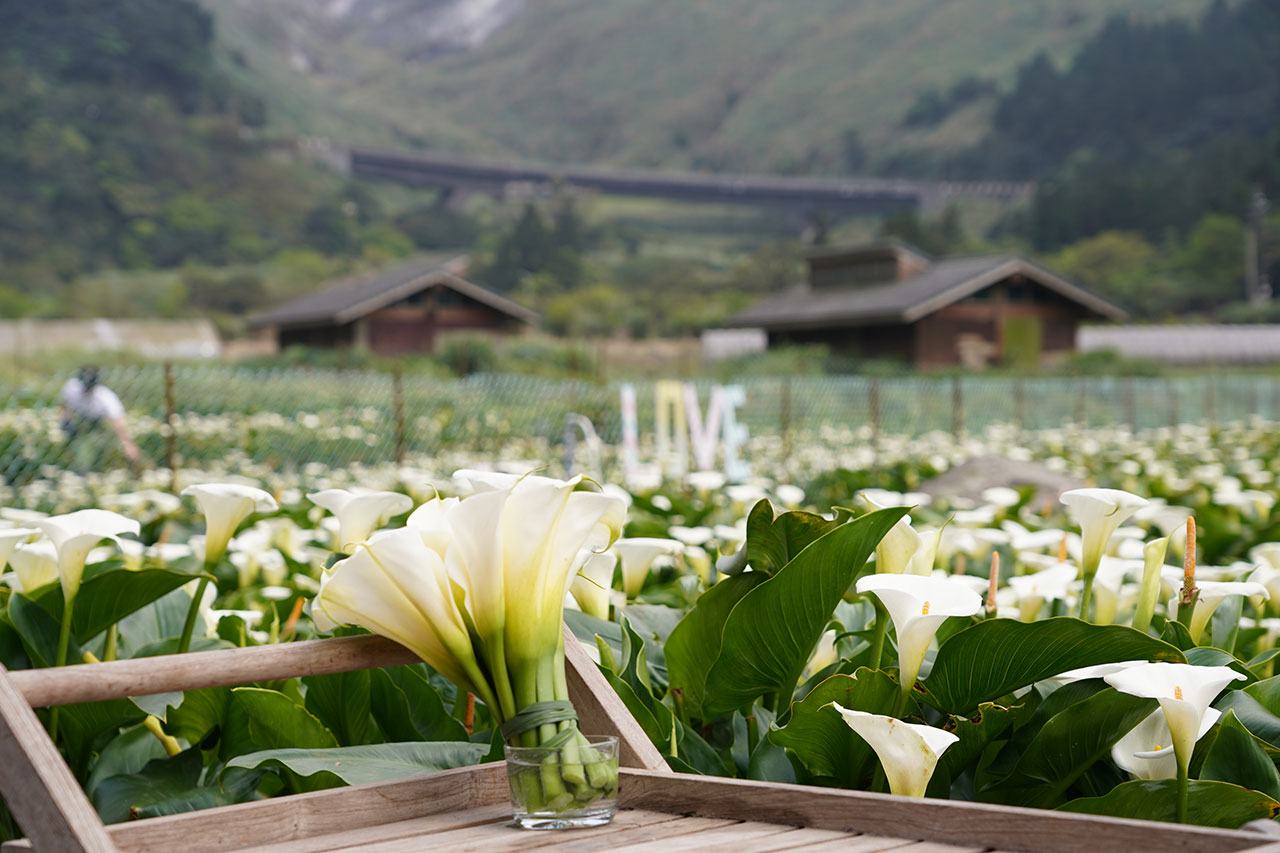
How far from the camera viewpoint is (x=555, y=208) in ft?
276

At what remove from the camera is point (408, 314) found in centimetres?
3045

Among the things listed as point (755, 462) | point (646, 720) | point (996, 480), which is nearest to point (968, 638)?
point (646, 720)

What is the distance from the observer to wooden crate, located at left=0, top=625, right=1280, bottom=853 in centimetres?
86

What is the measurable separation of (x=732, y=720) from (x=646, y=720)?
0.68 ft

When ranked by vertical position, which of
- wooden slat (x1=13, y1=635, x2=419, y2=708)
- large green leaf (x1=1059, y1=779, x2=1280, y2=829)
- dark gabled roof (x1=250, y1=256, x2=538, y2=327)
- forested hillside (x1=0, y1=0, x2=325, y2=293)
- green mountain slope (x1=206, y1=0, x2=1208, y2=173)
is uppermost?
green mountain slope (x1=206, y1=0, x2=1208, y2=173)

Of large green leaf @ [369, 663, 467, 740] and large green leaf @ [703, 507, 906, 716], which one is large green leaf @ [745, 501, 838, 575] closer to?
large green leaf @ [703, 507, 906, 716]

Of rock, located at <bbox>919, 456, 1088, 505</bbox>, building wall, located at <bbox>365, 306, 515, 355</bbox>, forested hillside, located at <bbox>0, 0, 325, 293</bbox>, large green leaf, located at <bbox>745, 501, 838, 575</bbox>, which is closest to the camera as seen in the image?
large green leaf, located at <bbox>745, 501, 838, 575</bbox>

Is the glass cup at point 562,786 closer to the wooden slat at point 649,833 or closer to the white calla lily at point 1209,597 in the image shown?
the wooden slat at point 649,833

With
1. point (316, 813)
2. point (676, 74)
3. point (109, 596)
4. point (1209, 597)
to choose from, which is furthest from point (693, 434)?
point (676, 74)

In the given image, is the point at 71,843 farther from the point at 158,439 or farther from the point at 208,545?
the point at 158,439

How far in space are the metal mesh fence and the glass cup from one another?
645cm

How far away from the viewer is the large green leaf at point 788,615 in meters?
1.20

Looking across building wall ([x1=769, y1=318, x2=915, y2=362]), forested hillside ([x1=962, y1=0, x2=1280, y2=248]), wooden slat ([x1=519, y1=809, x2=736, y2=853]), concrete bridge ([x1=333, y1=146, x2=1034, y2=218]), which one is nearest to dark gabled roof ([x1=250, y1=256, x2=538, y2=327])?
building wall ([x1=769, y1=318, x2=915, y2=362])

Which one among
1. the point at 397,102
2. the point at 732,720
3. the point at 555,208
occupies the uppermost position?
the point at 397,102
